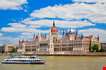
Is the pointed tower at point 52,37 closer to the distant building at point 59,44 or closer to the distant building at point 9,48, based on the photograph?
the distant building at point 59,44

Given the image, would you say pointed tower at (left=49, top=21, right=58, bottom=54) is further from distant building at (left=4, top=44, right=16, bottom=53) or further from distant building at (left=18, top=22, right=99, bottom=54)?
distant building at (left=4, top=44, right=16, bottom=53)

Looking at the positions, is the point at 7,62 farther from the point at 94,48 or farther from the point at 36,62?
the point at 94,48

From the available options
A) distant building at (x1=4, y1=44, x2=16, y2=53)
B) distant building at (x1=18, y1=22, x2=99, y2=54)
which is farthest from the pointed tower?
distant building at (x1=4, y1=44, x2=16, y2=53)

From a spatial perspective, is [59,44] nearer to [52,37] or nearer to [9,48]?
[52,37]

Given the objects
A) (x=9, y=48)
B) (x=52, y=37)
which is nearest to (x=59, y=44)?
(x=52, y=37)

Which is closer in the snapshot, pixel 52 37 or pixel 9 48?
pixel 52 37

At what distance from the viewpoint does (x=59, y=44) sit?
180ft

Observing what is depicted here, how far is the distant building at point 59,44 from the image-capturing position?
53875mm

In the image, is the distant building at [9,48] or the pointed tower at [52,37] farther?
the distant building at [9,48]

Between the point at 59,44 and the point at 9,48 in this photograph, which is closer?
the point at 59,44

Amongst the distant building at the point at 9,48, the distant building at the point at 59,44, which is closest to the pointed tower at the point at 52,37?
the distant building at the point at 59,44

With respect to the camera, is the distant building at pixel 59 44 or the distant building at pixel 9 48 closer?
the distant building at pixel 59 44

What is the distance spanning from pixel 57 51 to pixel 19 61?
30.9 metres

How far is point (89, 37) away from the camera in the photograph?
56.6 metres
